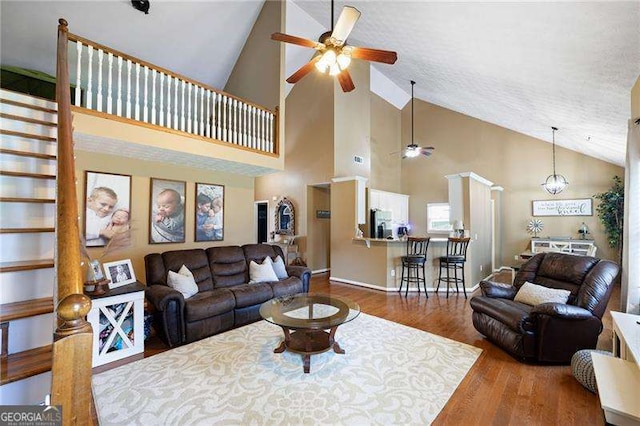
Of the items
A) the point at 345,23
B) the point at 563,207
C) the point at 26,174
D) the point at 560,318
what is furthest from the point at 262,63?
the point at 563,207

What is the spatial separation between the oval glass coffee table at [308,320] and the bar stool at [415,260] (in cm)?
238

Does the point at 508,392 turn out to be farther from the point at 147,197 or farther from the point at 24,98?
the point at 24,98

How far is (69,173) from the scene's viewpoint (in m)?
1.35

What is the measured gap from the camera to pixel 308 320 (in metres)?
2.62

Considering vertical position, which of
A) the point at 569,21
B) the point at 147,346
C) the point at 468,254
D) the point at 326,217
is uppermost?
the point at 569,21

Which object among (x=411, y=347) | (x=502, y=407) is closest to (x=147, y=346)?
(x=411, y=347)

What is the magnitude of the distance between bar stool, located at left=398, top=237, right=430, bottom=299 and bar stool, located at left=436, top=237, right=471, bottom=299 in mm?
360

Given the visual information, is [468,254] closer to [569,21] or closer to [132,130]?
→ [569,21]

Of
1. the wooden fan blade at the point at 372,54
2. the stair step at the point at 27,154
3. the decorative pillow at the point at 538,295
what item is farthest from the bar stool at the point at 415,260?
the stair step at the point at 27,154

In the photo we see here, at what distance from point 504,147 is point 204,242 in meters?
8.14

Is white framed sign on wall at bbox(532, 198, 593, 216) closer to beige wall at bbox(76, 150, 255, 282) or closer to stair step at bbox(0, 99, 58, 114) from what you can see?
beige wall at bbox(76, 150, 255, 282)

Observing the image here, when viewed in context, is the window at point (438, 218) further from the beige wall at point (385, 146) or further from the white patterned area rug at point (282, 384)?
the white patterned area rug at point (282, 384)

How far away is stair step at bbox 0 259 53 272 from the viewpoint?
5.79 ft

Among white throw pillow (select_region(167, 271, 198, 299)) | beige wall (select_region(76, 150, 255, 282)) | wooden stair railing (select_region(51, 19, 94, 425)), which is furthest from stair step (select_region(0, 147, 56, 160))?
wooden stair railing (select_region(51, 19, 94, 425))
